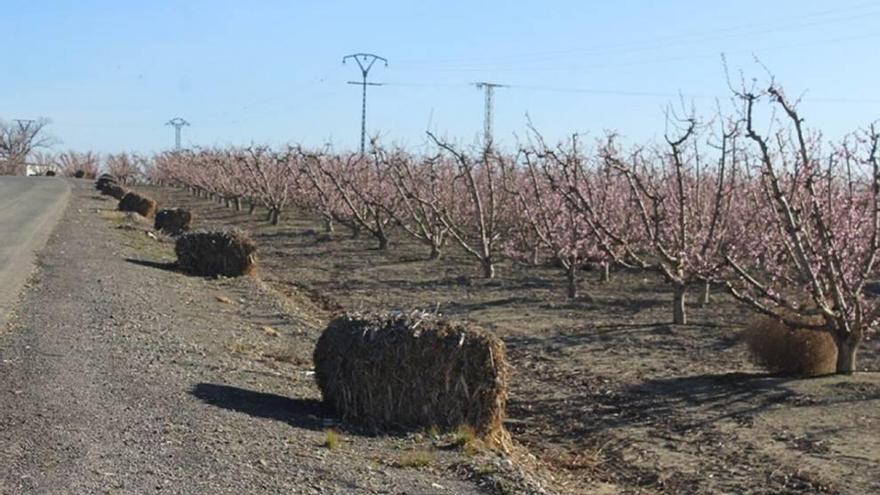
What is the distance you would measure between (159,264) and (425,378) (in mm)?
14559

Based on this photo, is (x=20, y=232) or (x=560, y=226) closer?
(x=560, y=226)

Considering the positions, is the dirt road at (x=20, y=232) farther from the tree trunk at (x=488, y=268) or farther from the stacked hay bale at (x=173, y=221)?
the tree trunk at (x=488, y=268)

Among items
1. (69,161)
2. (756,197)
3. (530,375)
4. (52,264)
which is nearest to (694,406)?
(530,375)

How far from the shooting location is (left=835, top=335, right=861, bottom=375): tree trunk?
11.8 m

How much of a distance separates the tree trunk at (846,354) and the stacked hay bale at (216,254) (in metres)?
12.3

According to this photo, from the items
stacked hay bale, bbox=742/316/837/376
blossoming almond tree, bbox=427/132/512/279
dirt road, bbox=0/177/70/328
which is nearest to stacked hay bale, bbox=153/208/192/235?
dirt road, bbox=0/177/70/328

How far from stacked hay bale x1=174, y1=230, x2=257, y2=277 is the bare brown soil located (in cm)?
87

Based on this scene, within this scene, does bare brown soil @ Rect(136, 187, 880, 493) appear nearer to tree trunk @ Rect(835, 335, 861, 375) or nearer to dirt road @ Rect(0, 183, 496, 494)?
tree trunk @ Rect(835, 335, 861, 375)

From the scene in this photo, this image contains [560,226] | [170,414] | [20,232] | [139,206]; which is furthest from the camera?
[139,206]

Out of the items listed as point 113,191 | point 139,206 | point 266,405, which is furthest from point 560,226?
point 113,191

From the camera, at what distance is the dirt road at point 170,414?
684 cm

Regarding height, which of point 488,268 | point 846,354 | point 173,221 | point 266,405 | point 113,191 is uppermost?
point 113,191

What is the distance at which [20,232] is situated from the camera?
28453 mm

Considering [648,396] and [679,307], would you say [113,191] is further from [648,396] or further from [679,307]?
[648,396]
